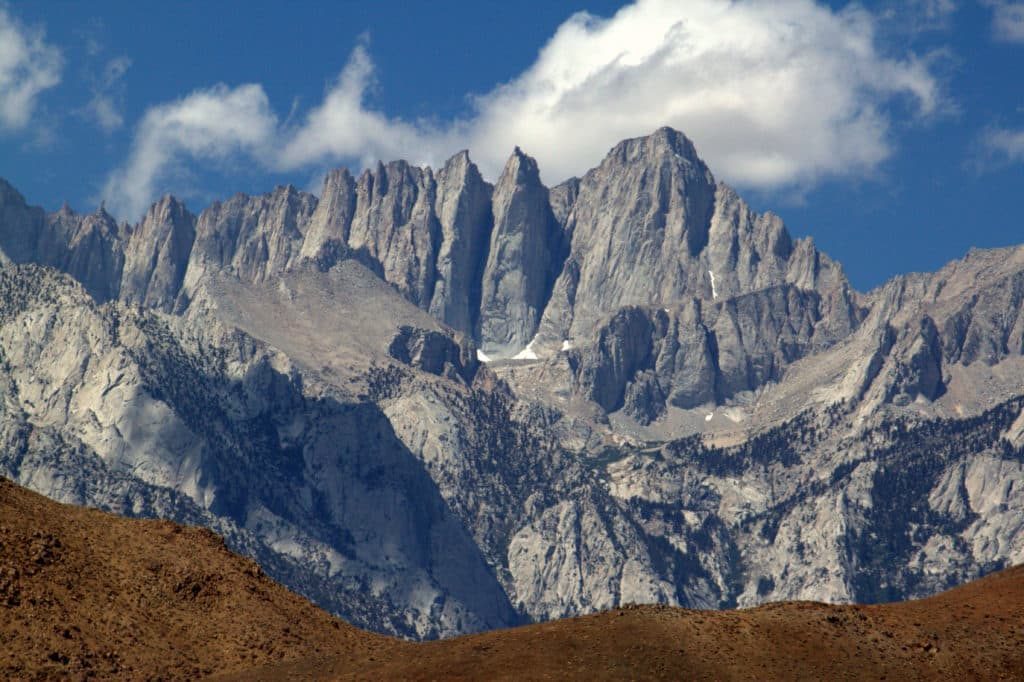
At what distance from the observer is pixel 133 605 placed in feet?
385

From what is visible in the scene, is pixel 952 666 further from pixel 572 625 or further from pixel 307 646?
pixel 307 646

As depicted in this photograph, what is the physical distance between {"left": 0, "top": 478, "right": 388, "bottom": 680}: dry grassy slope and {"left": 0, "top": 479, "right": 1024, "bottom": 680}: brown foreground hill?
0.12 m

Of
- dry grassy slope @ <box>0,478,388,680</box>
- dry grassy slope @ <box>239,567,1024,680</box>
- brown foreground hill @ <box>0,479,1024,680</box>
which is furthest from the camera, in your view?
dry grassy slope @ <box>0,478,388,680</box>

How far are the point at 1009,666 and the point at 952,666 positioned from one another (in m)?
3.67

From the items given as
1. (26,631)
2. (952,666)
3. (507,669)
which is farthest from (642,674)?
(26,631)

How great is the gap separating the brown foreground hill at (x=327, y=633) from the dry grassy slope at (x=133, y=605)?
125 millimetres

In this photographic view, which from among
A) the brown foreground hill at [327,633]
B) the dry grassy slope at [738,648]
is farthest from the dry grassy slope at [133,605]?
the dry grassy slope at [738,648]

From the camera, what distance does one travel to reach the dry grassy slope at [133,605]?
109812 mm

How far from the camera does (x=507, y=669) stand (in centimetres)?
10619

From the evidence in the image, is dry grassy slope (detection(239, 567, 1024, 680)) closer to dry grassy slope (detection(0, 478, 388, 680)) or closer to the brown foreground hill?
the brown foreground hill

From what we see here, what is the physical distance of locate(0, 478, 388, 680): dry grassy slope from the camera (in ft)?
360

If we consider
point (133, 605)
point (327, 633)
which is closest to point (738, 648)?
point (327, 633)

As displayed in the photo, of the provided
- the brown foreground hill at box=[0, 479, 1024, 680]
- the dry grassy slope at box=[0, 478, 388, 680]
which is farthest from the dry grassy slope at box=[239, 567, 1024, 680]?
the dry grassy slope at box=[0, 478, 388, 680]

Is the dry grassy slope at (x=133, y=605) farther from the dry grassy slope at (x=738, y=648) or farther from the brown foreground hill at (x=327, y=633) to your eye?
the dry grassy slope at (x=738, y=648)
